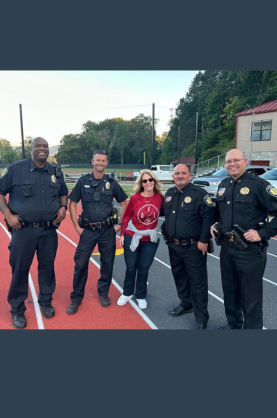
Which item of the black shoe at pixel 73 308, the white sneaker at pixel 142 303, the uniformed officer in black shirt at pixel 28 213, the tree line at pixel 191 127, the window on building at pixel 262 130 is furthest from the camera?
the tree line at pixel 191 127

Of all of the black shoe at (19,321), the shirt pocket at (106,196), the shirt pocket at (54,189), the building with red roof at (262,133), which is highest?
the building with red roof at (262,133)

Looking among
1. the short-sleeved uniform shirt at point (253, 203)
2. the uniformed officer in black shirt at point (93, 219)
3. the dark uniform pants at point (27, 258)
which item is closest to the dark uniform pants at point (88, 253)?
the uniformed officer in black shirt at point (93, 219)

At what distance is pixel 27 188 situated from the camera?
9.93ft

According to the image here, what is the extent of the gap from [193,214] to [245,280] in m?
0.87

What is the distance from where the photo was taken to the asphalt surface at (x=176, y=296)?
326cm

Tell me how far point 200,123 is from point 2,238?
4421 cm

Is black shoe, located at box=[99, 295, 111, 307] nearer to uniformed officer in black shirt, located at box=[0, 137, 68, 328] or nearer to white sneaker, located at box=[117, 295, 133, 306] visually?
white sneaker, located at box=[117, 295, 133, 306]

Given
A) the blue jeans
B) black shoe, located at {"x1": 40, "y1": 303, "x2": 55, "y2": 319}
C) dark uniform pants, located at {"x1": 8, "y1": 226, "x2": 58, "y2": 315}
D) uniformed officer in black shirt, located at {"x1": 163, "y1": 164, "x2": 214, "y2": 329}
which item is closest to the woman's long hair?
uniformed officer in black shirt, located at {"x1": 163, "y1": 164, "x2": 214, "y2": 329}

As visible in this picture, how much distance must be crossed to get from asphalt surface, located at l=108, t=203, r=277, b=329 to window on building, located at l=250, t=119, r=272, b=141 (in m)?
17.4

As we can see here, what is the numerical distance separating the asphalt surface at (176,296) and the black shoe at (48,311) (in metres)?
1.13

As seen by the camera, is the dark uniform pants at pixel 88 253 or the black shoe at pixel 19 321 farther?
the dark uniform pants at pixel 88 253

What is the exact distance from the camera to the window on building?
20156 mm

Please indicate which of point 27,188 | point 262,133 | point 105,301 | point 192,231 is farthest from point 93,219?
point 262,133

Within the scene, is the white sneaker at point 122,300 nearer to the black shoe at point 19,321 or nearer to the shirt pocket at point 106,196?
the black shoe at point 19,321
